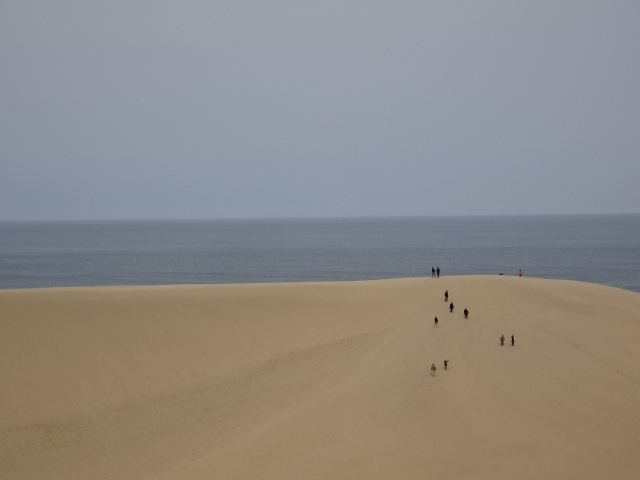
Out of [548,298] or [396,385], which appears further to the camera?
[548,298]

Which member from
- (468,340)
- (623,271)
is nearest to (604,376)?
(468,340)

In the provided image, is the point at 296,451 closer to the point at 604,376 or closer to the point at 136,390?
the point at 136,390

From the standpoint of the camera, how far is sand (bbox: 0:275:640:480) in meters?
17.4

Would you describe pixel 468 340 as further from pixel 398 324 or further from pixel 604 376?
pixel 604 376

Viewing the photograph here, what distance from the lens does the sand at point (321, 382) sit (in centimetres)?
1736

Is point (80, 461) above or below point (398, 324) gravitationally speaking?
below

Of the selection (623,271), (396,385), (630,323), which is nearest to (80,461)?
(396,385)

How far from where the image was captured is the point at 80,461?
766 inches

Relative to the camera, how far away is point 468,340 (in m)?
28.2

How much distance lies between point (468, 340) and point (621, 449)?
37.5 ft

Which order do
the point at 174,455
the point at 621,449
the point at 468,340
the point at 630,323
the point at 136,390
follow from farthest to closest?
1. the point at 630,323
2. the point at 468,340
3. the point at 136,390
4. the point at 174,455
5. the point at 621,449

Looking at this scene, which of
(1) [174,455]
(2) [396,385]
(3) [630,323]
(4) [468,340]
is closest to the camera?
(1) [174,455]

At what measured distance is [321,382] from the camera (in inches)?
959

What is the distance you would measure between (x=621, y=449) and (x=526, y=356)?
353 inches
